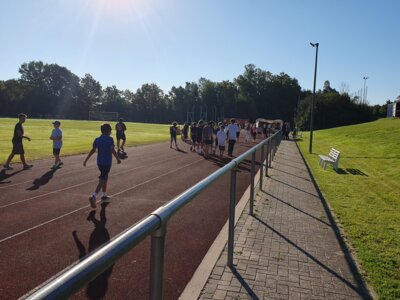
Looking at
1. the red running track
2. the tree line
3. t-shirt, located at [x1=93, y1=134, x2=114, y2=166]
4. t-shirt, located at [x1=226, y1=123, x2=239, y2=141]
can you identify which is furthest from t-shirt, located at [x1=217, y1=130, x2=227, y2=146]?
the tree line

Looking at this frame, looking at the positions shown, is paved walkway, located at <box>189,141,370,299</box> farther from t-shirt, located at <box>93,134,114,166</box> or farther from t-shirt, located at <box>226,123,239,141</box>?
t-shirt, located at <box>226,123,239,141</box>

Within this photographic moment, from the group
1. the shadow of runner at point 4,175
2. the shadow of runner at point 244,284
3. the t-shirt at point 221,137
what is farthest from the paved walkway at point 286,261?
the t-shirt at point 221,137

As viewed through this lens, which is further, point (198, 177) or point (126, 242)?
point (198, 177)

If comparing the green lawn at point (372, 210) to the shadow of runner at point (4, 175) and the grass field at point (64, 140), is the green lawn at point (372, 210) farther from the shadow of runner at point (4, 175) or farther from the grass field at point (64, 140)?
the grass field at point (64, 140)

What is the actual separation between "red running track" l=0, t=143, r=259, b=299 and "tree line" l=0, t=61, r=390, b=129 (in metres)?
102

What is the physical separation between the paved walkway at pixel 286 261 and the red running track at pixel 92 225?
510 mm

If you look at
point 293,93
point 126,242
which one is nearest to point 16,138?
point 126,242

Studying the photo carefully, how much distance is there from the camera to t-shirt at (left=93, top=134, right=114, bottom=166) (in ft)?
28.2

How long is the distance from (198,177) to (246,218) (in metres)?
5.59

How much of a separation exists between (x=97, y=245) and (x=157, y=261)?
12.6 ft

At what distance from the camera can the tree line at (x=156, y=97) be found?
378ft

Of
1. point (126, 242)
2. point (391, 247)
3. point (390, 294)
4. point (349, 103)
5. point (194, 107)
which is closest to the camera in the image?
point (126, 242)

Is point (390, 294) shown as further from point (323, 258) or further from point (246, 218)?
point (246, 218)

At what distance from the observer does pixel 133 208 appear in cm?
820
